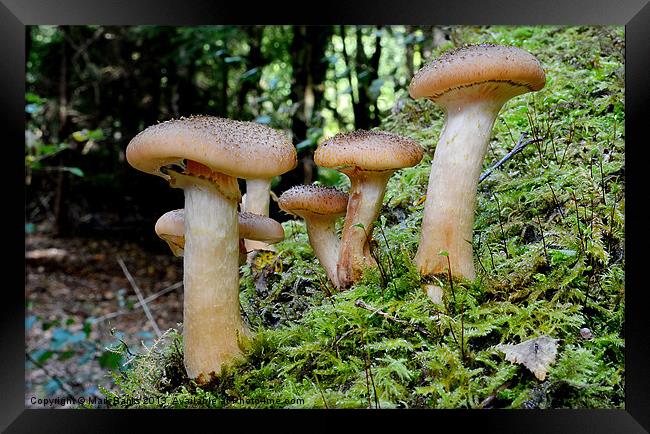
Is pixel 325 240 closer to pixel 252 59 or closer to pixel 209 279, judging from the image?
pixel 209 279

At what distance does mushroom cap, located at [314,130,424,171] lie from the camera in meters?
1.74

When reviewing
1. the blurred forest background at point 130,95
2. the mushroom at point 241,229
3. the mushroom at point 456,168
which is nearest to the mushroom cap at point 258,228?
the mushroom at point 241,229

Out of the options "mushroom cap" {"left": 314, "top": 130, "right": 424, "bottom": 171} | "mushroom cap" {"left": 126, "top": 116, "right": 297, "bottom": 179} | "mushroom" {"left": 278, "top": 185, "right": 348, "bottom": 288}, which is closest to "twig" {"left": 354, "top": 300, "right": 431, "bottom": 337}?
"mushroom" {"left": 278, "top": 185, "right": 348, "bottom": 288}

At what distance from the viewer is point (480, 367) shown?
1.63 meters

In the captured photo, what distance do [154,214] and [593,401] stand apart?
24.5 ft

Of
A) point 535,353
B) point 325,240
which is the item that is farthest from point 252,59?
point 535,353

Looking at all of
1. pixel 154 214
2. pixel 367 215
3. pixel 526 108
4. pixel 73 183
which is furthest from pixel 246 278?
pixel 73 183

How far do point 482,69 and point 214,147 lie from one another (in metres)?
0.93

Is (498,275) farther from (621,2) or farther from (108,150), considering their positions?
(108,150)

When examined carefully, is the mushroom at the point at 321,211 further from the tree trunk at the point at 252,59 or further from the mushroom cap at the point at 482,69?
the tree trunk at the point at 252,59

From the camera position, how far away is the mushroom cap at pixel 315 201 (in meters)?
2.04

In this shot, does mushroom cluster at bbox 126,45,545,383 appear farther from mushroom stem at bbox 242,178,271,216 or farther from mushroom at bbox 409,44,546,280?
mushroom stem at bbox 242,178,271,216

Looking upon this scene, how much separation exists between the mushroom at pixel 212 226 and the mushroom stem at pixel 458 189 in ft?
2.12

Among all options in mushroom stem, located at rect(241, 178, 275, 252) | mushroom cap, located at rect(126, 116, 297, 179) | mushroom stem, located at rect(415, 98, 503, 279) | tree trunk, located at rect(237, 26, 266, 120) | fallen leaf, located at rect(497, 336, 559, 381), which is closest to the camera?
mushroom cap, located at rect(126, 116, 297, 179)
